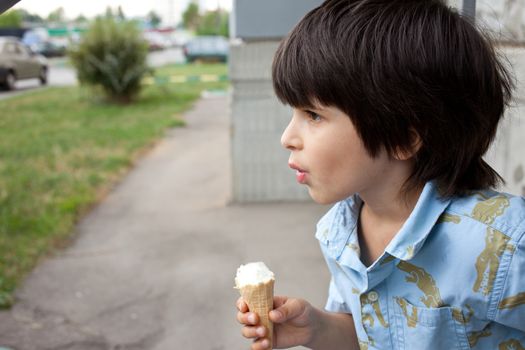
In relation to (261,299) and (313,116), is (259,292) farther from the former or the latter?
(313,116)

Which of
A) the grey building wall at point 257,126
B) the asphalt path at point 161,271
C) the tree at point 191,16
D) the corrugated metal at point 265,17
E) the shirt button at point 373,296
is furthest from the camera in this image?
the tree at point 191,16

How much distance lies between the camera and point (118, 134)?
9.76 meters

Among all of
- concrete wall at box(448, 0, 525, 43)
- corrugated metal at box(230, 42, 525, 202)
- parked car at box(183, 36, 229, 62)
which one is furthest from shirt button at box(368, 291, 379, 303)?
parked car at box(183, 36, 229, 62)

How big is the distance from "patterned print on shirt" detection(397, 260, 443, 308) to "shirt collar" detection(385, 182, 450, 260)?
5cm

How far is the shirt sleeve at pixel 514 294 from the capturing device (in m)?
1.28

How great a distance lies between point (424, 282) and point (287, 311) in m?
0.33

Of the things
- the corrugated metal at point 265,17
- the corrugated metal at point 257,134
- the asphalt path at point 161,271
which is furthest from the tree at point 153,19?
the corrugated metal at point 265,17

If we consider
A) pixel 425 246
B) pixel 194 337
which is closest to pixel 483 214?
pixel 425 246

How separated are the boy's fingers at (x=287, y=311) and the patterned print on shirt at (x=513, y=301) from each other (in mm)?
471

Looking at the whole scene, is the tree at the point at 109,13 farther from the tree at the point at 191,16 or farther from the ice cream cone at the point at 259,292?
the tree at the point at 191,16

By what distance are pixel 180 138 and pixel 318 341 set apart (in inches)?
327

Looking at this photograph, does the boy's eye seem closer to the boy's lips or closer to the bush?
the boy's lips

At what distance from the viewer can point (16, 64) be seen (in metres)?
19.5

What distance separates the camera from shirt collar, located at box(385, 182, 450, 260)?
1401 millimetres
